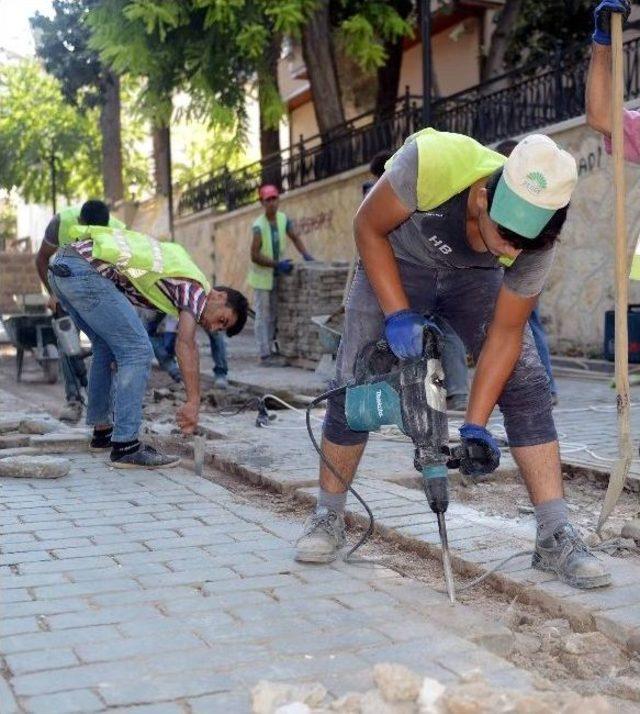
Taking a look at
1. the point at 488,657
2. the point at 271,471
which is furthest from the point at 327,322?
the point at 488,657

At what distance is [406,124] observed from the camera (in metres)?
15.9

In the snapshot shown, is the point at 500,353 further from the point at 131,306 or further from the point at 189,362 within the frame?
the point at 131,306

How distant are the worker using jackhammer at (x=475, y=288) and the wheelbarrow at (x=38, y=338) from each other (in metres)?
7.89

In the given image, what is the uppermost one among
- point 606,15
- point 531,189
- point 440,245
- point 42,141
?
point 42,141

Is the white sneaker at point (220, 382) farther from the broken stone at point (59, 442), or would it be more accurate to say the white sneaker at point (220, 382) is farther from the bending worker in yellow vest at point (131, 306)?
the bending worker in yellow vest at point (131, 306)

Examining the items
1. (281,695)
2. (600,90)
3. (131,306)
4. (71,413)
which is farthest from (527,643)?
(71,413)

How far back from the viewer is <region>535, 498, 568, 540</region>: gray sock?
3.58m

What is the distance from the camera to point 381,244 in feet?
11.7

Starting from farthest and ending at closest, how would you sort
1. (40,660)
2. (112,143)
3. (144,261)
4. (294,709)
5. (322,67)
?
(112,143)
(322,67)
(144,261)
(40,660)
(294,709)

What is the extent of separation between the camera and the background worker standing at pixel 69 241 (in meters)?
6.72

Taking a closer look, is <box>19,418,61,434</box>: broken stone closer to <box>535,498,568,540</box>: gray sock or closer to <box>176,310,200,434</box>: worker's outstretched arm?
<box>176,310,200,434</box>: worker's outstretched arm

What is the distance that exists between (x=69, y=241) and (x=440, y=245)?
3.55 meters

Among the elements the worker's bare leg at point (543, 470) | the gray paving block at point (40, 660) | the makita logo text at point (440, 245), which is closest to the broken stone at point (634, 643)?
the worker's bare leg at point (543, 470)

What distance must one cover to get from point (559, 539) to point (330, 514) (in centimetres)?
88
